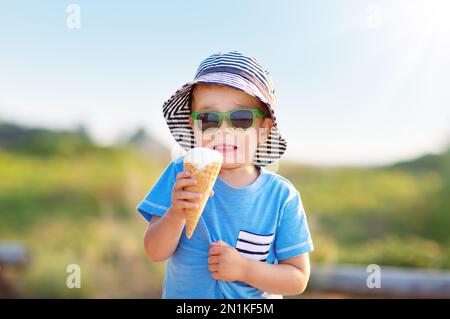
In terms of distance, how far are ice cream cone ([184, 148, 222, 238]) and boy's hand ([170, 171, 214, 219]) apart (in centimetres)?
2

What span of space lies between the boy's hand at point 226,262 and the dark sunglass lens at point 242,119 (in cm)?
43

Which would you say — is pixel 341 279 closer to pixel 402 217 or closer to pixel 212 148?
pixel 402 217

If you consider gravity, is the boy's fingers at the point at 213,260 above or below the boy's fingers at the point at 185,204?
below

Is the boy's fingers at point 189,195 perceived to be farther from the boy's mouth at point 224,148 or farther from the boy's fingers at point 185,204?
the boy's mouth at point 224,148

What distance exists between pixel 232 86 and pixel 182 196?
0.44 m

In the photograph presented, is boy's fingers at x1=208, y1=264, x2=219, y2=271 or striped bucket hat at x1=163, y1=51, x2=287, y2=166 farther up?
striped bucket hat at x1=163, y1=51, x2=287, y2=166

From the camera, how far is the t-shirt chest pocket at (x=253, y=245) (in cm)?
200

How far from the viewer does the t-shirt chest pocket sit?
2000mm

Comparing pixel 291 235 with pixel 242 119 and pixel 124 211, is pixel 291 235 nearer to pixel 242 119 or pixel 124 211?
pixel 242 119

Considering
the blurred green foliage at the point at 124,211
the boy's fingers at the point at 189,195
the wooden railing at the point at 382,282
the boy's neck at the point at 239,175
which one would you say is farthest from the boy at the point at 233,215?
the blurred green foliage at the point at 124,211

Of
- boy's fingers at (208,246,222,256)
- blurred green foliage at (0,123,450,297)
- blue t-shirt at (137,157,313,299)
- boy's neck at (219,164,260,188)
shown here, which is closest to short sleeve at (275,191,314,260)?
blue t-shirt at (137,157,313,299)

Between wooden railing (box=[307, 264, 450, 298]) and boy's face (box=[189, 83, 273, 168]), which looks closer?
boy's face (box=[189, 83, 273, 168])

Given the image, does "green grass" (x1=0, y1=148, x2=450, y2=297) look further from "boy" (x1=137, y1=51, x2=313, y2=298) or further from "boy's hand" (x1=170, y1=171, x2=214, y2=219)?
"boy's hand" (x1=170, y1=171, x2=214, y2=219)
